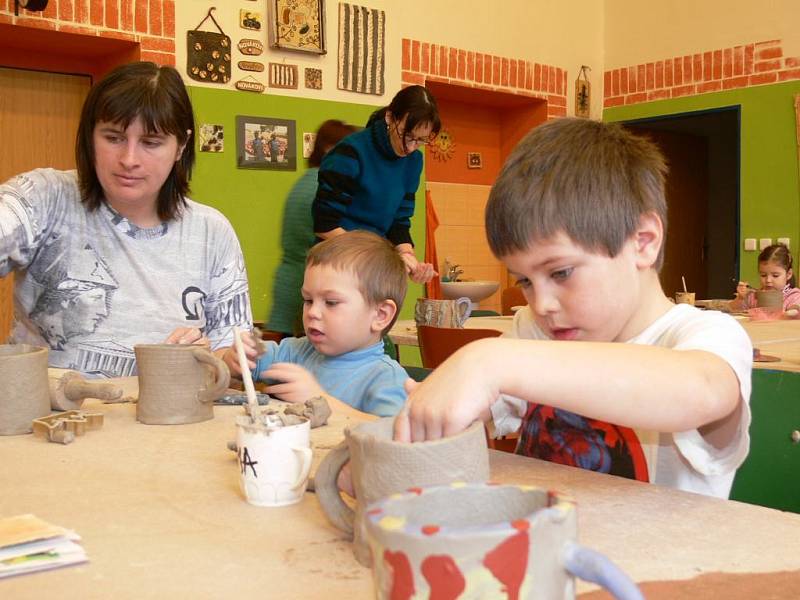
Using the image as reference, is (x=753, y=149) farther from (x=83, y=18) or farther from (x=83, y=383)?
(x=83, y=383)

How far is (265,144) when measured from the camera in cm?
512

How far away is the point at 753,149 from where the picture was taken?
6.38 m

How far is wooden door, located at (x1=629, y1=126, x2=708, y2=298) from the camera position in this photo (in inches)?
326

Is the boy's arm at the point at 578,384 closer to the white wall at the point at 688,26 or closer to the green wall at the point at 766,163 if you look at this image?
the green wall at the point at 766,163

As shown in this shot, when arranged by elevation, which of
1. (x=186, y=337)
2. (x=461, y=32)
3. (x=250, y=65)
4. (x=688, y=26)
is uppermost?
(x=688, y=26)

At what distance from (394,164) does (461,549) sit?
134 inches

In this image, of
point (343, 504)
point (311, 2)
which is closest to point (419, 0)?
point (311, 2)

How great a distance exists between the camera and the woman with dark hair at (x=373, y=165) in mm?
3498

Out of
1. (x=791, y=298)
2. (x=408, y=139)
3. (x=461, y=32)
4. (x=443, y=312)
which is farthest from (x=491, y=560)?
(x=461, y=32)

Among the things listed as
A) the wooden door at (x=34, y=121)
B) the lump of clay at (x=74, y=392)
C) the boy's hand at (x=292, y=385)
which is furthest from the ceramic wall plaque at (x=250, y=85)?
the lump of clay at (x=74, y=392)

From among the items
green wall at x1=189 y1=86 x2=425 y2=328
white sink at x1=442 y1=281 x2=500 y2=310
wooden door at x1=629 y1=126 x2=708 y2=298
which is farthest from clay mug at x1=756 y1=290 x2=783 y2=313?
wooden door at x1=629 y1=126 x2=708 y2=298

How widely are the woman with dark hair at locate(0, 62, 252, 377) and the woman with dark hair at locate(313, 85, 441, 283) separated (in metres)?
1.68

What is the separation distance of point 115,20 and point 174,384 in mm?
3793

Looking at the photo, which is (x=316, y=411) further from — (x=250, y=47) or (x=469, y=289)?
(x=250, y=47)
